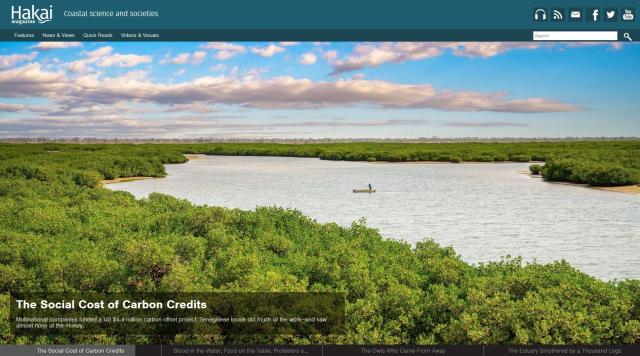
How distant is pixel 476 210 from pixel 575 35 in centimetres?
1668

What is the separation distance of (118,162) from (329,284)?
140ft

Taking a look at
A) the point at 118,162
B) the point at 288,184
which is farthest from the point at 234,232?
the point at 118,162

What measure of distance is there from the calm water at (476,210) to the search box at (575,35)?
5946mm

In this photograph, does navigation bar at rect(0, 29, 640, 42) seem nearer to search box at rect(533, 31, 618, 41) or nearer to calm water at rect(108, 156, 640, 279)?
search box at rect(533, 31, 618, 41)

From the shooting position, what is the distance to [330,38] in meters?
10.4

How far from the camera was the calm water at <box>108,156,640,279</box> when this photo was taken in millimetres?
17125

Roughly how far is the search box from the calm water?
5.95m

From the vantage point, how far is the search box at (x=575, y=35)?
1011 cm
